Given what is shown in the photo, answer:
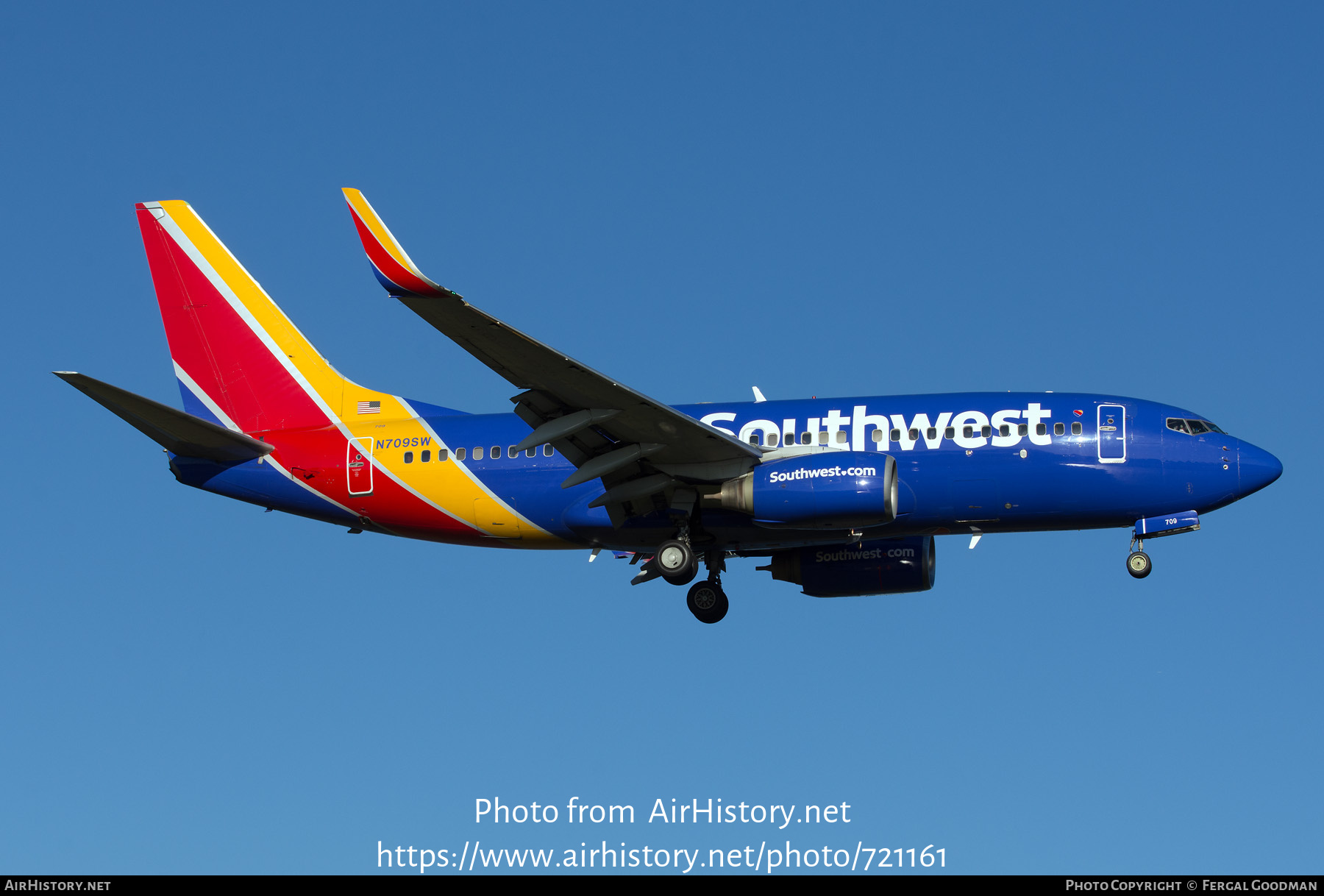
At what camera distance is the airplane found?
32406 mm

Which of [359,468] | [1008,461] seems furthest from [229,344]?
[1008,461]

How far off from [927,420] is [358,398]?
45.4 feet

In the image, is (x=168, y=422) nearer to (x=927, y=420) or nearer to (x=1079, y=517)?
(x=927, y=420)

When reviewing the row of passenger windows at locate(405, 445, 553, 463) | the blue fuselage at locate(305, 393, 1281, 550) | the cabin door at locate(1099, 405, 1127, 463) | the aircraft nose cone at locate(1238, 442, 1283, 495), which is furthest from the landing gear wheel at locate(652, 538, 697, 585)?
the aircraft nose cone at locate(1238, 442, 1283, 495)

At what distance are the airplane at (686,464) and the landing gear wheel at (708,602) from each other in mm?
58

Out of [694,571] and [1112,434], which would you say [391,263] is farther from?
[1112,434]

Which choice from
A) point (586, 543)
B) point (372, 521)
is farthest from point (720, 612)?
point (372, 521)

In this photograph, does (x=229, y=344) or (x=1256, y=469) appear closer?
(x=1256, y=469)

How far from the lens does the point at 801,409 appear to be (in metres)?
34.9

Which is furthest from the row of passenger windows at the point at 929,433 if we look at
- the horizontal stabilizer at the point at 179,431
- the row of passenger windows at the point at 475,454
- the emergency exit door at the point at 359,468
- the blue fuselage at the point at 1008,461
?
the horizontal stabilizer at the point at 179,431

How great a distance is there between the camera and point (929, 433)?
111 feet

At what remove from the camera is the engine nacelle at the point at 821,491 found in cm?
3203

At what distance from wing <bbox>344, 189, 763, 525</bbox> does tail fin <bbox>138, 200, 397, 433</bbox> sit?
6725mm

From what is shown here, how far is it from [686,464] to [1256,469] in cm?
1225
